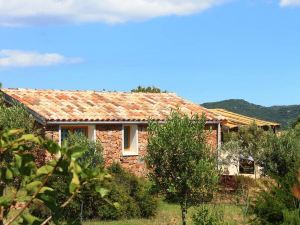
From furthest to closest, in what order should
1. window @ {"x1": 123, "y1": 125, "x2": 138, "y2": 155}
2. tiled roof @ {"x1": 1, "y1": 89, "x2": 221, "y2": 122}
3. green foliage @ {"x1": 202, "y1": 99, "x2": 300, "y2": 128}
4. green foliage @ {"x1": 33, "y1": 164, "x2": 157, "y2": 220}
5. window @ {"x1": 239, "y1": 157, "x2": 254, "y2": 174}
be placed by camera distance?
green foliage @ {"x1": 202, "y1": 99, "x2": 300, "y2": 128} < window @ {"x1": 239, "y1": 157, "x2": 254, "y2": 174} < window @ {"x1": 123, "y1": 125, "x2": 138, "y2": 155} < tiled roof @ {"x1": 1, "y1": 89, "x2": 221, "y2": 122} < green foliage @ {"x1": 33, "y1": 164, "x2": 157, "y2": 220}

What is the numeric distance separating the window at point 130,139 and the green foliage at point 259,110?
60.3m

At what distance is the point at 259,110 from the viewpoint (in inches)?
3829

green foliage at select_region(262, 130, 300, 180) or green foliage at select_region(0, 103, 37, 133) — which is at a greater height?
green foliage at select_region(0, 103, 37, 133)

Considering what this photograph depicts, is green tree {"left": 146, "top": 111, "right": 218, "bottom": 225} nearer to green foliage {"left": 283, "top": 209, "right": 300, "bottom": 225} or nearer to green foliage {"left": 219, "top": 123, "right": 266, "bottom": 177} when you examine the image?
green foliage {"left": 219, "top": 123, "right": 266, "bottom": 177}

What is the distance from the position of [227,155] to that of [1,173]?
26657mm

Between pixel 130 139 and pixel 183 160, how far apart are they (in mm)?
12286

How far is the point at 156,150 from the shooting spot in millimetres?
15906

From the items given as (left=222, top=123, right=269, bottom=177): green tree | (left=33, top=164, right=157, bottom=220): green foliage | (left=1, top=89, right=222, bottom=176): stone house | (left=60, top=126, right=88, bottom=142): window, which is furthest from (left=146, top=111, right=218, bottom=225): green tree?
(left=60, top=126, right=88, bottom=142): window

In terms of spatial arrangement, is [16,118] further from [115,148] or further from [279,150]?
[279,150]

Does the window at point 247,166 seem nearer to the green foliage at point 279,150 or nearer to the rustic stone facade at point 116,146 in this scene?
the rustic stone facade at point 116,146

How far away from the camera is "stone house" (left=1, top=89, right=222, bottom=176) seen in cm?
2486

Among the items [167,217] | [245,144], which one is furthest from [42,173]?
[245,144]

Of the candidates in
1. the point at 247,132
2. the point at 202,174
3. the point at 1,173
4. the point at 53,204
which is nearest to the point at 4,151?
the point at 1,173

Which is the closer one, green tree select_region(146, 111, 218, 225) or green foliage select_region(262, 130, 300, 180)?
green tree select_region(146, 111, 218, 225)
